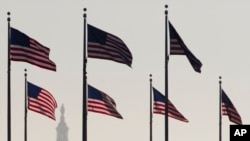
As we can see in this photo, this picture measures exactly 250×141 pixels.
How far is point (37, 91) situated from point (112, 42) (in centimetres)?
853

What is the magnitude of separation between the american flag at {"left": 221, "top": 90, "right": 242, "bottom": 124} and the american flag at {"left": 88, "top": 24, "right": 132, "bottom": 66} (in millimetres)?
14493

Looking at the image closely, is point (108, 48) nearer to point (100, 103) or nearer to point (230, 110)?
point (100, 103)

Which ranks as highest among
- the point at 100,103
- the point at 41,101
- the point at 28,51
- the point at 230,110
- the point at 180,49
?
the point at 180,49

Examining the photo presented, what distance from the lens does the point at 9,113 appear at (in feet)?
351

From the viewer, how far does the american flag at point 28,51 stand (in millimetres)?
102625

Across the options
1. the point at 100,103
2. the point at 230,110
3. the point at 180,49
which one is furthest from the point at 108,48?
the point at 230,110

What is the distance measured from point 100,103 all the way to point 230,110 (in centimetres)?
1502

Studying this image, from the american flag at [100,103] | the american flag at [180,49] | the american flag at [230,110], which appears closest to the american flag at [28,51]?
the american flag at [100,103]

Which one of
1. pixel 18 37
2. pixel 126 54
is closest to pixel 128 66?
pixel 126 54

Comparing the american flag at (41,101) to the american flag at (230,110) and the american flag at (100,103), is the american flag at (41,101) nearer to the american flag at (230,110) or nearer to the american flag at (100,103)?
the american flag at (100,103)

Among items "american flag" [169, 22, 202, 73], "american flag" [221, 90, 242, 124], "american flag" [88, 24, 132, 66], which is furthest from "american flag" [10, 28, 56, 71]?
"american flag" [221, 90, 242, 124]

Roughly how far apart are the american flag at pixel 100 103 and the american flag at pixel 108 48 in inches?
105

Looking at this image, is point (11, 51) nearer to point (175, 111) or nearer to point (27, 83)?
point (27, 83)

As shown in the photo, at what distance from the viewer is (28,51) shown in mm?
103938
